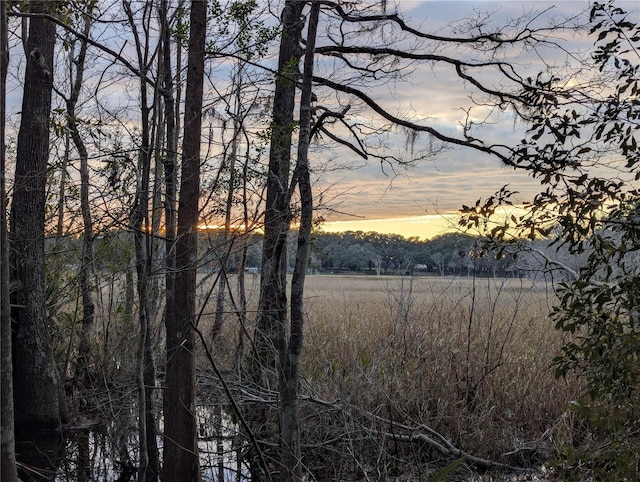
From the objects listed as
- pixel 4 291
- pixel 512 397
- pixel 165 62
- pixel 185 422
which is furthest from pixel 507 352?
pixel 4 291

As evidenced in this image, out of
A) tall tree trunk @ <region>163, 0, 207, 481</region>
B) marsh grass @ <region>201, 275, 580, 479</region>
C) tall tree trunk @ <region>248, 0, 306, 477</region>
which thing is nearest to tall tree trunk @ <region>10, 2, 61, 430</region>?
marsh grass @ <region>201, 275, 580, 479</region>

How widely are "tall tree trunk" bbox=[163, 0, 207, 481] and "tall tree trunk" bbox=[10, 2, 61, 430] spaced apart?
3.11 m

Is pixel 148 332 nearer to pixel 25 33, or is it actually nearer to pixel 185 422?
pixel 185 422

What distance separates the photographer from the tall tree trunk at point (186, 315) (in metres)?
5.26

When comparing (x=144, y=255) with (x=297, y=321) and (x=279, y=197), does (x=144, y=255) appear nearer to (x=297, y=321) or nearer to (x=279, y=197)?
(x=297, y=321)

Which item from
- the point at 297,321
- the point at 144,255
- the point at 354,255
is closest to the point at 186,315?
the point at 144,255

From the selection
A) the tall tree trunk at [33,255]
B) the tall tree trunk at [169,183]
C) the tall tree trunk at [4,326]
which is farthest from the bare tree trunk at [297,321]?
the tall tree trunk at [33,255]

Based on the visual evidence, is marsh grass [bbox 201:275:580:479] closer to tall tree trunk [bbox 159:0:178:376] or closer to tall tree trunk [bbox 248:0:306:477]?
tall tree trunk [bbox 248:0:306:477]

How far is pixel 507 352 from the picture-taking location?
26.1 ft

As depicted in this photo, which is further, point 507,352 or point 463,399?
point 507,352

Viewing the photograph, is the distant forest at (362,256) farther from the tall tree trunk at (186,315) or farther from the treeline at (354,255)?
the tall tree trunk at (186,315)

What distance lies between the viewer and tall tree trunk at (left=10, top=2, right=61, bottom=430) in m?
7.80

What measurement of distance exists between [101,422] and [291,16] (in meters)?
5.70

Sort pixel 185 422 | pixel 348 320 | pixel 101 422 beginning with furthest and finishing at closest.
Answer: pixel 348 320 → pixel 101 422 → pixel 185 422
